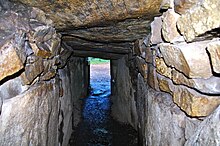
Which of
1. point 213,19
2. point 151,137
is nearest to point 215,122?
point 213,19

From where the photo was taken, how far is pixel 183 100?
1.04 m

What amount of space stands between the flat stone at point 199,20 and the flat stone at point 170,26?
6 centimetres

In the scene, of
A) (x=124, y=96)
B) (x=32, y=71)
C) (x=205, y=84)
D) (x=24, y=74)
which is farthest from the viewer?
(x=124, y=96)

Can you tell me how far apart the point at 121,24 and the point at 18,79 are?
707mm

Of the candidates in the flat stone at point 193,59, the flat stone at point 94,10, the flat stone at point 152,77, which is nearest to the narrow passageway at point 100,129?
the flat stone at point 152,77

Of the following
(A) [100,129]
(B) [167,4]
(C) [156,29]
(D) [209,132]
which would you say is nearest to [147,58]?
(C) [156,29]

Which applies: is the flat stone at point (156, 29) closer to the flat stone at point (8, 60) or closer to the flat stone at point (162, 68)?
the flat stone at point (162, 68)

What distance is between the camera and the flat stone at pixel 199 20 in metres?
0.70

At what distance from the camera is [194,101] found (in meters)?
0.92

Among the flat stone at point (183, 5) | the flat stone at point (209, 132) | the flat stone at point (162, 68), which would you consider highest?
the flat stone at point (183, 5)

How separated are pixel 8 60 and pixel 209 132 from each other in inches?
32.8

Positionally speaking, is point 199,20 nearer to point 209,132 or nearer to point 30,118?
point 209,132

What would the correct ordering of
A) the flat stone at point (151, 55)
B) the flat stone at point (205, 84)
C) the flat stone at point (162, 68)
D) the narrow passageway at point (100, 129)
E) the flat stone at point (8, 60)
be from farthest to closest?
1. the narrow passageway at point (100, 129)
2. the flat stone at point (151, 55)
3. the flat stone at point (162, 68)
4. the flat stone at point (8, 60)
5. the flat stone at point (205, 84)

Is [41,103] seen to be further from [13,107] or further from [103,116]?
[103,116]
